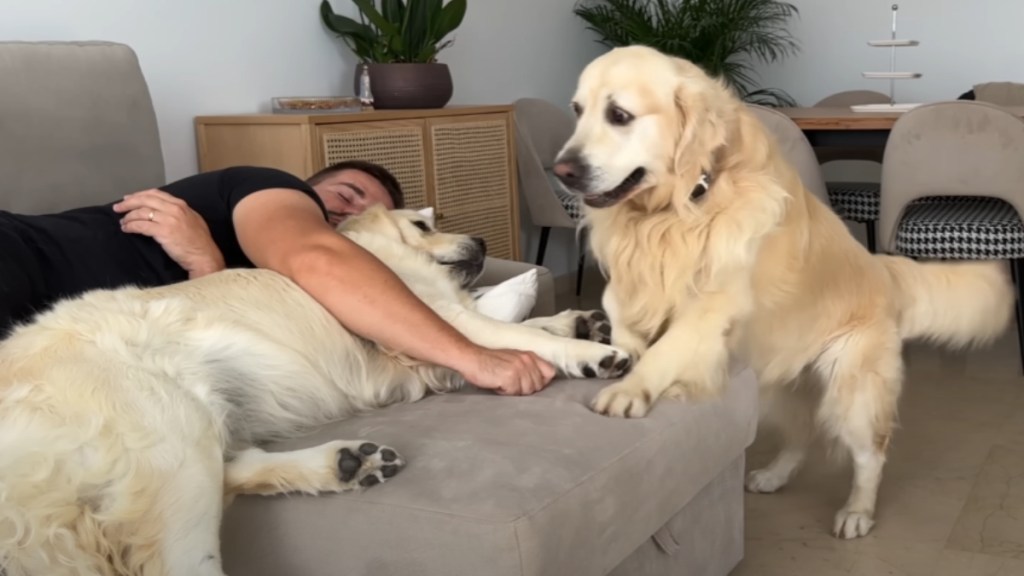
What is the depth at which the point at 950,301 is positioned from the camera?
2.38 meters

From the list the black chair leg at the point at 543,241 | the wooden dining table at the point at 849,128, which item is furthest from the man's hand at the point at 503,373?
the black chair leg at the point at 543,241

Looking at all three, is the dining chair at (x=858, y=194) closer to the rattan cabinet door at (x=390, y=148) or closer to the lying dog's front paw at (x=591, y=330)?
the rattan cabinet door at (x=390, y=148)

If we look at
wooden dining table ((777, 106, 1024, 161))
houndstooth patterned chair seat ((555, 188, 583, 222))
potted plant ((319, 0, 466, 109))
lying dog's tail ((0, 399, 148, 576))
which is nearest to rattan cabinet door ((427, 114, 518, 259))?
potted plant ((319, 0, 466, 109))

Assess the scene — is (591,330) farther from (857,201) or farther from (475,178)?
(857,201)

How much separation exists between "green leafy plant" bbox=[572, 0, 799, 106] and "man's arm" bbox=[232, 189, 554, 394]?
3391 mm

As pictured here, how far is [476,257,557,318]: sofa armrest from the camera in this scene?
2.56 meters

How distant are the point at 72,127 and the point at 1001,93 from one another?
4.19 metres

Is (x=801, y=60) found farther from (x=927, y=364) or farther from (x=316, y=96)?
(x=316, y=96)

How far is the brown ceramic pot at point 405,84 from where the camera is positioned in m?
3.63

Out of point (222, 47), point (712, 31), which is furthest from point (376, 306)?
point (712, 31)

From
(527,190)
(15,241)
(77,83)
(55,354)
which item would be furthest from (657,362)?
(527,190)

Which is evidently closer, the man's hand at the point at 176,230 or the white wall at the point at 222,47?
the man's hand at the point at 176,230

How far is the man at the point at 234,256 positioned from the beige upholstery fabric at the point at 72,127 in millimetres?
227

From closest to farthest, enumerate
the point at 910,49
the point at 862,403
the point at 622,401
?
1. the point at 622,401
2. the point at 862,403
3. the point at 910,49
